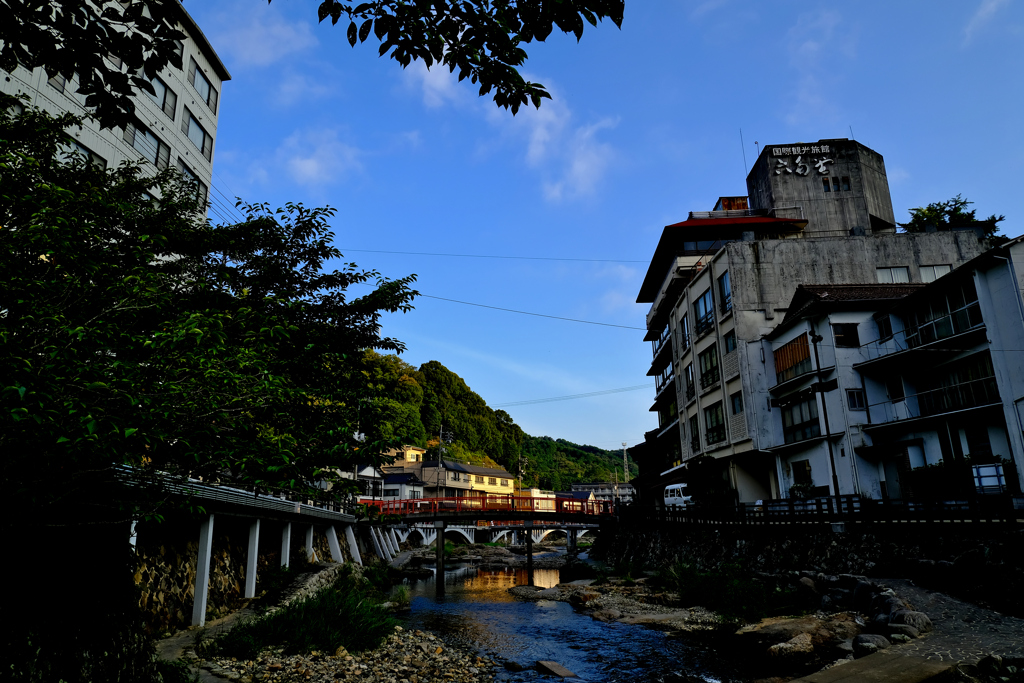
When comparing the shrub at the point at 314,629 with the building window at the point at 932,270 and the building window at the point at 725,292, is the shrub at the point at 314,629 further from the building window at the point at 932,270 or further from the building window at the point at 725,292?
the building window at the point at 932,270

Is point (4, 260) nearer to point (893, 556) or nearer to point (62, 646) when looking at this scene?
point (62, 646)

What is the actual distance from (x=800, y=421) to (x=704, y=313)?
33.3 ft

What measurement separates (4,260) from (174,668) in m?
7.76

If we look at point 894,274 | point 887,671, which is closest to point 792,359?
point 894,274

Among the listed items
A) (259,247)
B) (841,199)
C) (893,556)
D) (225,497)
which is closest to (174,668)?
(225,497)

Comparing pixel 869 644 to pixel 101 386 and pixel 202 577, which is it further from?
pixel 202 577

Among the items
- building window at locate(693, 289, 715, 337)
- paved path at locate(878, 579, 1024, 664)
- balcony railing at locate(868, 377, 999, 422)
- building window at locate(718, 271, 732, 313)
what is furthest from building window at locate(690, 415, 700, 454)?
paved path at locate(878, 579, 1024, 664)

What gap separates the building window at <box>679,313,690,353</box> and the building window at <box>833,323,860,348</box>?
41.1 ft

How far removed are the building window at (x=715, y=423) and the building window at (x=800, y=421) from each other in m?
4.28

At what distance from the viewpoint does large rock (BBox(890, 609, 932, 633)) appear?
40.7ft

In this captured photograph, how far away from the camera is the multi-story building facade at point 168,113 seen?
70.3 feet

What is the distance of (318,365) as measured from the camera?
15469 millimetres

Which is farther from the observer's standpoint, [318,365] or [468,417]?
[468,417]

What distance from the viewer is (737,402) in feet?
110
